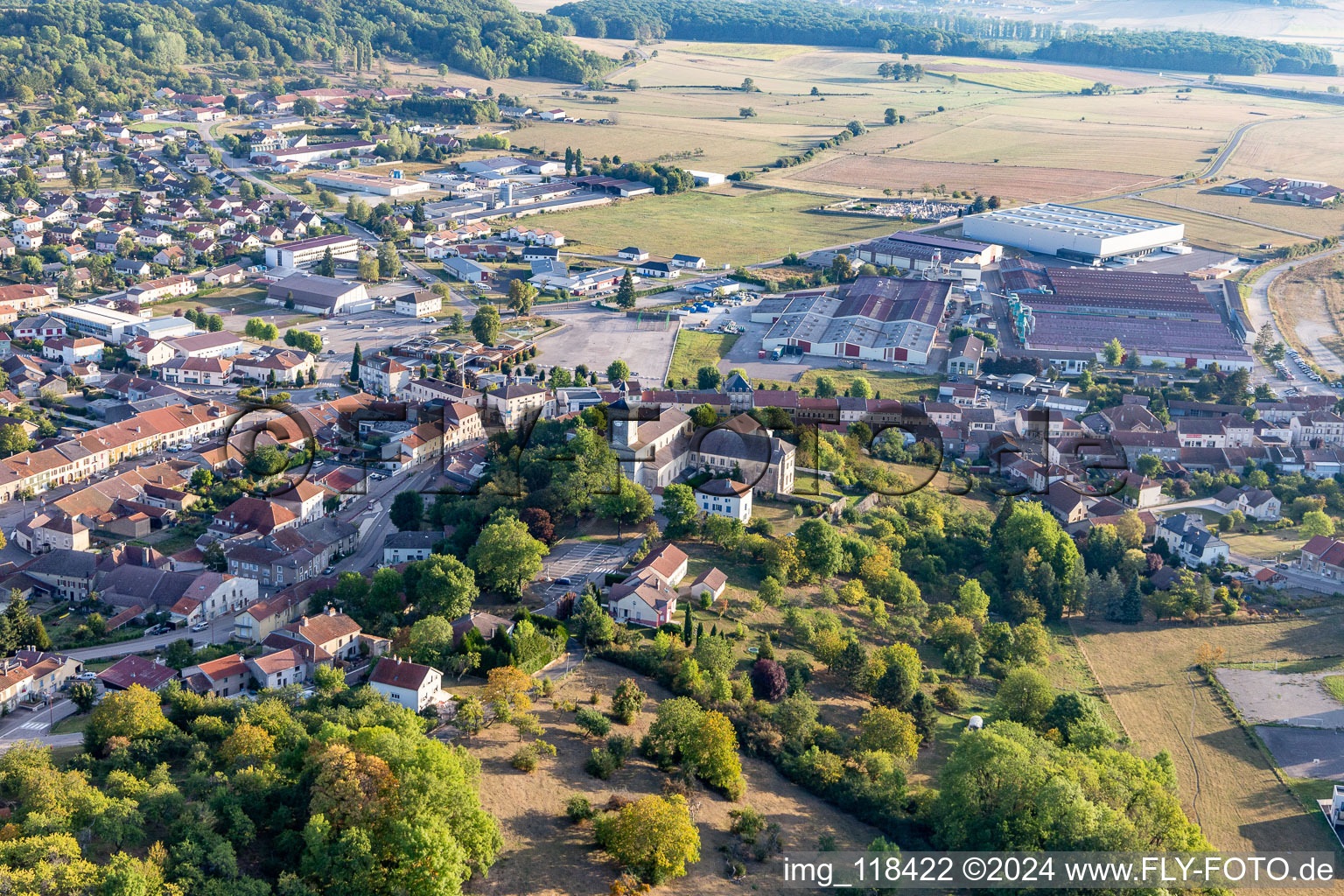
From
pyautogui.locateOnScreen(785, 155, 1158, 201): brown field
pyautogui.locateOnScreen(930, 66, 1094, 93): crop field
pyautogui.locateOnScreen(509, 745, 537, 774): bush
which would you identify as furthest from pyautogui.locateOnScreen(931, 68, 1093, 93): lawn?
pyautogui.locateOnScreen(509, 745, 537, 774): bush

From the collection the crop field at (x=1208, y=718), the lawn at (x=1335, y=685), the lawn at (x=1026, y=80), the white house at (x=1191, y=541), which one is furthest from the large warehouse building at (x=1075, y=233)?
the lawn at (x=1026, y=80)

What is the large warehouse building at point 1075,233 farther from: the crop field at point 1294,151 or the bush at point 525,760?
the bush at point 525,760

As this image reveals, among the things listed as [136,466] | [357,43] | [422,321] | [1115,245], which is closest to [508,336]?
[422,321]

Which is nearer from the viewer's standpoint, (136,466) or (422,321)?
(136,466)

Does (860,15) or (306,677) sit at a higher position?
(860,15)

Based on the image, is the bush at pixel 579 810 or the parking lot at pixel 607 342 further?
the parking lot at pixel 607 342

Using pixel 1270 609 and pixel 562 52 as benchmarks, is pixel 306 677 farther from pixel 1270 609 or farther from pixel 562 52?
pixel 562 52

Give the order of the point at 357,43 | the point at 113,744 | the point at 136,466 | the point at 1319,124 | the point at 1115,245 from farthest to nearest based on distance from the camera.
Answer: the point at 357,43
the point at 1319,124
the point at 1115,245
the point at 136,466
the point at 113,744

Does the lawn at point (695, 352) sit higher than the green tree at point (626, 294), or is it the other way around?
the green tree at point (626, 294)
